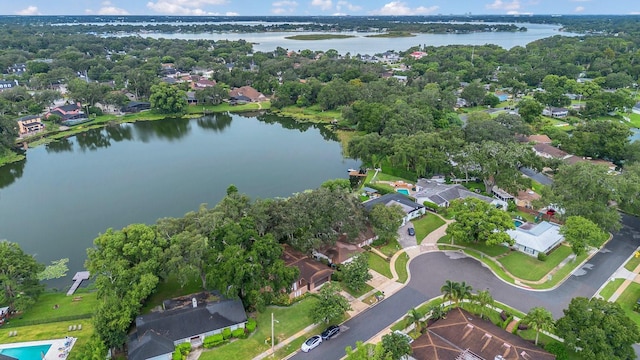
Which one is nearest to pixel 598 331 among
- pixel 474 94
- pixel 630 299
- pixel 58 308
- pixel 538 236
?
pixel 630 299

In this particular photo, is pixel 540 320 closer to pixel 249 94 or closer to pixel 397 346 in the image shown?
pixel 397 346

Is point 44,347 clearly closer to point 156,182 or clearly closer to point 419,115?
point 156,182

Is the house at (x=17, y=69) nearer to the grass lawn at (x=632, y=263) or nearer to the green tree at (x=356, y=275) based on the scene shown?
the green tree at (x=356, y=275)

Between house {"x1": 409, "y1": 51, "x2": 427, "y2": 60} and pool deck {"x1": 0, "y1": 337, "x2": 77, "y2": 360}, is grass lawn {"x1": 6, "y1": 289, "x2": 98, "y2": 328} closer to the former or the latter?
pool deck {"x1": 0, "y1": 337, "x2": 77, "y2": 360}

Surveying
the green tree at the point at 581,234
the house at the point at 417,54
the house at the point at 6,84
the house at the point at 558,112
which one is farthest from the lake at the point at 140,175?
the house at the point at 417,54

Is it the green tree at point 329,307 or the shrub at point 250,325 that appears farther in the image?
the shrub at point 250,325
